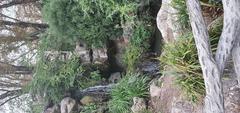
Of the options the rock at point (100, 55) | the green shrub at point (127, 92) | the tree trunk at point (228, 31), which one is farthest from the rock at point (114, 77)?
the tree trunk at point (228, 31)

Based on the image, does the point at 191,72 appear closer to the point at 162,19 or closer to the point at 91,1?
the point at 162,19

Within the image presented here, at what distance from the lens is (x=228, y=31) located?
11.8 feet

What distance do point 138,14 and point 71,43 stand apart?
1.25 meters

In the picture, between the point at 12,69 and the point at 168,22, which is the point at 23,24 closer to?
the point at 12,69

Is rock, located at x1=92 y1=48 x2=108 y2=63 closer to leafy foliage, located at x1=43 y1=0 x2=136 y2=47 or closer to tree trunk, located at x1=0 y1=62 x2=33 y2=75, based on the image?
leafy foliage, located at x1=43 y1=0 x2=136 y2=47

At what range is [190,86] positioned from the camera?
4207mm

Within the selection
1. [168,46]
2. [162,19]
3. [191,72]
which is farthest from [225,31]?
[162,19]

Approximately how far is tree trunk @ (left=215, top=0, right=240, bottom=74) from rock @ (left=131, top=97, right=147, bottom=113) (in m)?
2.46

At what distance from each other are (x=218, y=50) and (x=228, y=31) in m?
0.19

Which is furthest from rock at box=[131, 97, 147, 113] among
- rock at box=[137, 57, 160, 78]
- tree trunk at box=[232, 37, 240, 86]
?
tree trunk at box=[232, 37, 240, 86]

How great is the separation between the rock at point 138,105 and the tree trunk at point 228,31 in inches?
96.8

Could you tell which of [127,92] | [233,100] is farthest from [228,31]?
[127,92]

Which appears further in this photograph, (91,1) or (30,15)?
(30,15)

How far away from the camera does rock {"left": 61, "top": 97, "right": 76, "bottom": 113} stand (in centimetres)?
696
